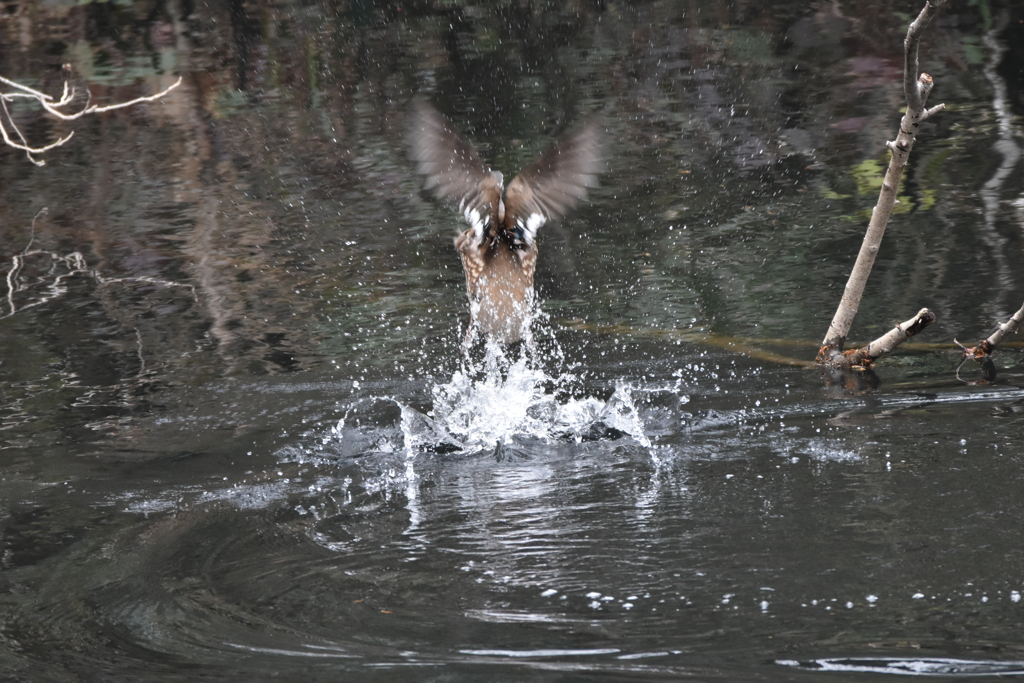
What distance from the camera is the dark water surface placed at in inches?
114

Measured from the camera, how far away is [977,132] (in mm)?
8719

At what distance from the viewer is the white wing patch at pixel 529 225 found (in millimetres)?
4809

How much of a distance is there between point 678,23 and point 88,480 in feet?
28.7

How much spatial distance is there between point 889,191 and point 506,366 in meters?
1.89

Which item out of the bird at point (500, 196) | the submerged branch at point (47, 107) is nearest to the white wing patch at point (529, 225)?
the bird at point (500, 196)

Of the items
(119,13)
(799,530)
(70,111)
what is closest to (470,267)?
(799,530)

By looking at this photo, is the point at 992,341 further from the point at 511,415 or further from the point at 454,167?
the point at 454,167

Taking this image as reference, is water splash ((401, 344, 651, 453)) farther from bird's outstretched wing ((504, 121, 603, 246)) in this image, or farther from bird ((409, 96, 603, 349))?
bird's outstretched wing ((504, 121, 603, 246))

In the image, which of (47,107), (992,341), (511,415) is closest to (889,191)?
(992,341)

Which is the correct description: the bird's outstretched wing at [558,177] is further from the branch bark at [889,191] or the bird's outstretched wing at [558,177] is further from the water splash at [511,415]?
the branch bark at [889,191]

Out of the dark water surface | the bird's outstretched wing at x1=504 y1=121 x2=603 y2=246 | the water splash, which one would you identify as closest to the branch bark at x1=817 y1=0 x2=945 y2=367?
the dark water surface

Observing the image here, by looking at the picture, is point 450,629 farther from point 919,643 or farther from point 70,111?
point 70,111

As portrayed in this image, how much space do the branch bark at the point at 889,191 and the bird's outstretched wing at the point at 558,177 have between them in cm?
124

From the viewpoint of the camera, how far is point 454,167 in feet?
15.6
